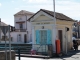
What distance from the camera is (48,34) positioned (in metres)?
23.0

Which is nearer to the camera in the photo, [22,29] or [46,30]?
[46,30]

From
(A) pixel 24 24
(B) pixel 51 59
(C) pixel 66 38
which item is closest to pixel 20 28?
(A) pixel 24 24

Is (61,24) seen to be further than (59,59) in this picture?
Yes

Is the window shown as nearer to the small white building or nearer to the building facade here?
the building facade

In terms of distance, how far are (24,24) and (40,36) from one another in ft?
99.6

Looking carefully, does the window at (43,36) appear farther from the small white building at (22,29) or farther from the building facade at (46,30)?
the small white building at (22,29)

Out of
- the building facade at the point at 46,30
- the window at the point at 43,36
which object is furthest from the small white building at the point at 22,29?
the window at the point at 43,36

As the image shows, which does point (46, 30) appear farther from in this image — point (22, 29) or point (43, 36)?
point (22, 29)

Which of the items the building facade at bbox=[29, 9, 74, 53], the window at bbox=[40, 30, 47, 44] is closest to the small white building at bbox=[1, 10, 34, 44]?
the building facade at bbox=[29, 9, 74, 53]

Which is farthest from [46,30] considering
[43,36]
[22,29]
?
[22,29]

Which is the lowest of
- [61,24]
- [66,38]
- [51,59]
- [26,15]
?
[51,59]

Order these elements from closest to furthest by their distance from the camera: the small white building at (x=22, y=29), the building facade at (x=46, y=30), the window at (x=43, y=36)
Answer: the building facade at (x=46, y=30) < the window at (x=43, y=36) < the small white building at (x=22, y=29)

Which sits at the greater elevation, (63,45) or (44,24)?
(44,24)

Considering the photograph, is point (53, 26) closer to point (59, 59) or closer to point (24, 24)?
point (59, 59)
